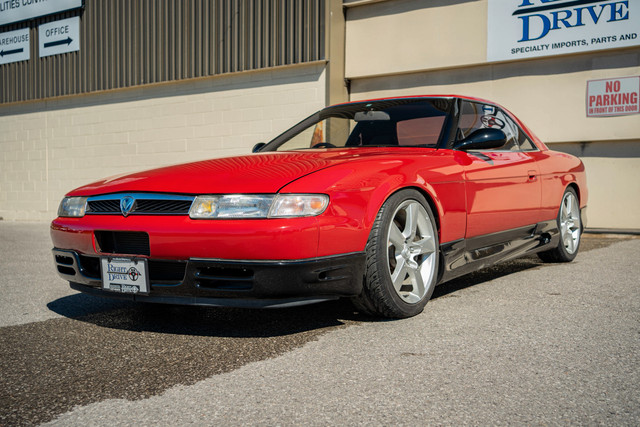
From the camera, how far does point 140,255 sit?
3.01 meters

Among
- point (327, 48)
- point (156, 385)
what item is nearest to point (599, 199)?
point (327, 48)

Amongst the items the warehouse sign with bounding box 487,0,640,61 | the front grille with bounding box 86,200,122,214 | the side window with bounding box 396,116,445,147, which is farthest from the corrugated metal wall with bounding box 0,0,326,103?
the front grille with bounding box 86,200,122,214

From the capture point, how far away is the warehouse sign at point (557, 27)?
8773 mm

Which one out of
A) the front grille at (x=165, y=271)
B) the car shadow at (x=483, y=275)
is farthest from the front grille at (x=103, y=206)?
the car shadow at (x=483, y=275)

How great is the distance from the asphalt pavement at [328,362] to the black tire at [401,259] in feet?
0.38

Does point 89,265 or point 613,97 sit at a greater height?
point 613,97

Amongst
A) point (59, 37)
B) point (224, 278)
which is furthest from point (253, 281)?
point (59, 37)

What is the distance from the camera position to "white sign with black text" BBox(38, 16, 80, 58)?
14047 mm

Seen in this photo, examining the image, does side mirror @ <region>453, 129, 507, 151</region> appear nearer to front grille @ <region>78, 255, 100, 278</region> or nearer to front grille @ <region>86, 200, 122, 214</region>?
front grille @ <region>86, 200, 122, 214</region>

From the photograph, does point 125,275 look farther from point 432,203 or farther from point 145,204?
point 432,203

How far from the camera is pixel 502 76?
9.76m

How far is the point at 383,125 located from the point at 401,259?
4.15 feet

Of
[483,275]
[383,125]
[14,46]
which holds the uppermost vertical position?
[14,46]

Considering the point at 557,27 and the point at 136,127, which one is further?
the point at 136,127
